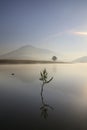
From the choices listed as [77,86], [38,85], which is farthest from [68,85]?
[38,85]

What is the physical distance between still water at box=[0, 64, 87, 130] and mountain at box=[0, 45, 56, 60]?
15 centimetres

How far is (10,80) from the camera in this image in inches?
145

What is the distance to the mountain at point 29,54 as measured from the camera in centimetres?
358

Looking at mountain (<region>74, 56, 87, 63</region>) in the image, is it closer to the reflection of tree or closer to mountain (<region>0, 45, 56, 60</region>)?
mountain (<region>0, 45, 56, 60</region>)

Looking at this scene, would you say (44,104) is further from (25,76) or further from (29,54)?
(29,54)

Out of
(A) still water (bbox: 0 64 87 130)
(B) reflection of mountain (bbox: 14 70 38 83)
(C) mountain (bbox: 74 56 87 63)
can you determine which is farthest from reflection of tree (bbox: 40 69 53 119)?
(C) mountain (bbox: 74 56 87 63)

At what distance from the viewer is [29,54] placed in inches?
145

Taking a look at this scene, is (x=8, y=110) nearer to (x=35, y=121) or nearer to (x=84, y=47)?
(x=35, y=121)

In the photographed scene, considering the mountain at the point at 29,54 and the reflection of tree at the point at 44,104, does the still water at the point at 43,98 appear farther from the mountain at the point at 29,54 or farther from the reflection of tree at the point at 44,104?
the mountain at the point at 29,54

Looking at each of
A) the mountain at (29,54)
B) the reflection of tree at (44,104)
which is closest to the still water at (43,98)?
the reflection of tree at (44,104)

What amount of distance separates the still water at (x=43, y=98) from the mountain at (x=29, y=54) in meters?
0.15

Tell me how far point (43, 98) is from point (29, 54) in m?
0.80

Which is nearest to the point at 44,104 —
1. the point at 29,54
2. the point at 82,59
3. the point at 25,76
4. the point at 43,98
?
the point at 43,98

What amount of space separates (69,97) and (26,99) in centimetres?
76
